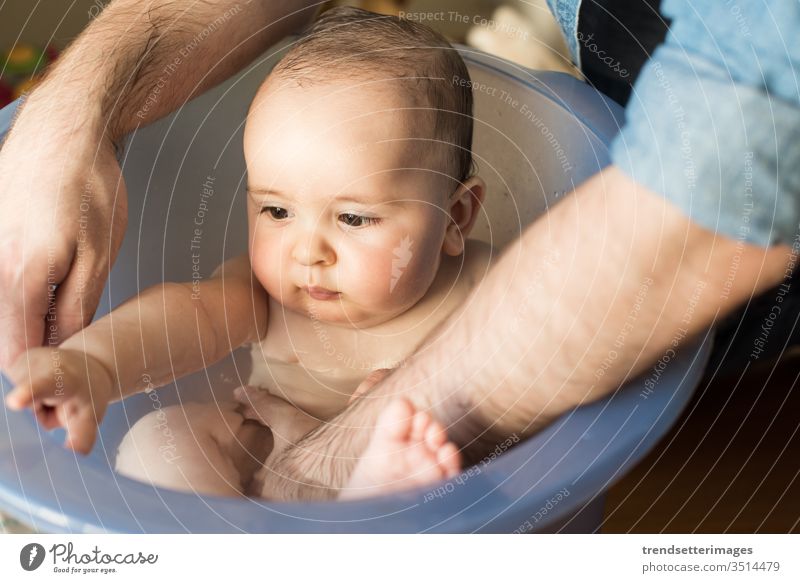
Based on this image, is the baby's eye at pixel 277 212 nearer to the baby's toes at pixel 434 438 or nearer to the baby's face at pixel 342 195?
the baby's face at pixel 342 195

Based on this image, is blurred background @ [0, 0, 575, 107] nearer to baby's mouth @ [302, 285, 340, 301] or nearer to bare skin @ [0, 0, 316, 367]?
bare skin @ [0, 0, 316, 367]

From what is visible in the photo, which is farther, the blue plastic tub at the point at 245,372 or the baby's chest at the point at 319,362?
the baby's chest at the point at 319,362

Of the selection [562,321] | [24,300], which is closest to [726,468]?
[562,321]

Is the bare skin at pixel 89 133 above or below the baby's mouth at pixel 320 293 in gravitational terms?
above

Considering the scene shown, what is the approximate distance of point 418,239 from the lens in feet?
1.39

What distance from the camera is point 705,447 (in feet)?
1.31

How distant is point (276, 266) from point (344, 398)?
0.08m

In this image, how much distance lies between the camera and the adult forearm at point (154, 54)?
1.38ft

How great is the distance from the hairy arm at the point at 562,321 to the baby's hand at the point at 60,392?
0.29ft

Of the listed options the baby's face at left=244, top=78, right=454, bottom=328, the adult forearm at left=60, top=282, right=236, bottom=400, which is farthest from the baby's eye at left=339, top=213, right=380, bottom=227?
the adult forearm at left=60, top=282, right=236, bottom=400

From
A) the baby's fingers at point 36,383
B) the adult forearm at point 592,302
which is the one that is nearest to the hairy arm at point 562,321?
the adult forearm at point 592,302

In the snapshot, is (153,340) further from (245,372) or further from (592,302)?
(592,302)
